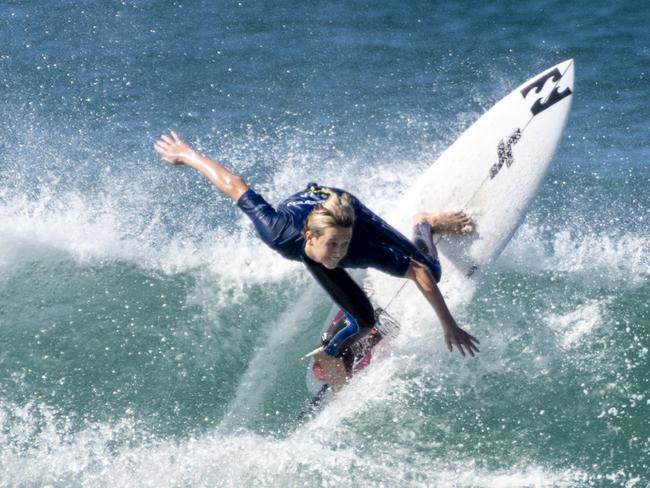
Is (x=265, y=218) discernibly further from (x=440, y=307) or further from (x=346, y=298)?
(x=440, y=307)

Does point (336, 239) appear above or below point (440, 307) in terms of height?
above

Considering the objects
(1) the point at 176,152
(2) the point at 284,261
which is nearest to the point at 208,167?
(1) the point at 176,152

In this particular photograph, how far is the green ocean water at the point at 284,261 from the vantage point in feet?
22.8

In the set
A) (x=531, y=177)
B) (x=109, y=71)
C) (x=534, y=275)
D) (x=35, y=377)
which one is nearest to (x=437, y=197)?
(x=531, y=177)

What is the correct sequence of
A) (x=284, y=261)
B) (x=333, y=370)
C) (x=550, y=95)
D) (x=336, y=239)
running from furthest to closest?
(x=284, y=261)
(x=550, y=95)
(x=333, y=370)
(x=336, y=239)

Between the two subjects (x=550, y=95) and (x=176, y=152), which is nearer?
(x=176, y=152)

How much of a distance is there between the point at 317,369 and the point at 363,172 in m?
3.53

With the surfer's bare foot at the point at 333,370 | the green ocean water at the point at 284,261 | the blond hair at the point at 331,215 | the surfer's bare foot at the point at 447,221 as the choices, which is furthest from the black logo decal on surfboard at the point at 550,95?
the blond hair at the point at 331,215

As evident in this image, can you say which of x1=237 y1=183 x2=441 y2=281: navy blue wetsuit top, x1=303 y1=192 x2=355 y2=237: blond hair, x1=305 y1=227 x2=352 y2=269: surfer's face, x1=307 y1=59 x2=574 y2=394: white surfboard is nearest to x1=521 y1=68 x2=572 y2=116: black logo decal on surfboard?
x1=307 y1=59 x2=574 y2=394: white surfboard

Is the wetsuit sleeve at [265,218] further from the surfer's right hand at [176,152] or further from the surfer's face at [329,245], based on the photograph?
the surfer's right hand at [176,152]

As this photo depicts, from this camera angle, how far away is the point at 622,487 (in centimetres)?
648

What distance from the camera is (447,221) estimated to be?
7781 mm

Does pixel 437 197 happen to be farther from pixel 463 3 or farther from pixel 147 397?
pixel 463 3

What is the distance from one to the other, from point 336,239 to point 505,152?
2.95m
